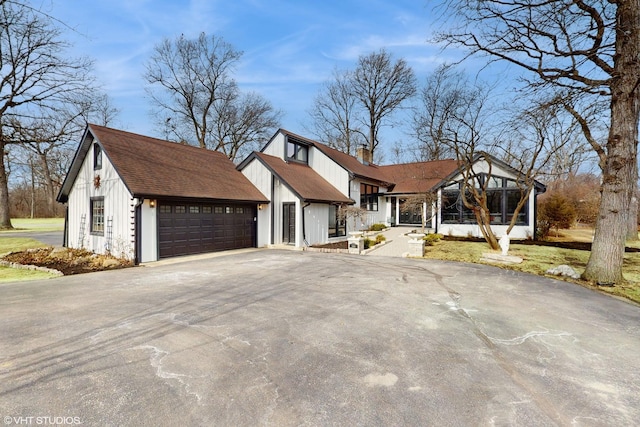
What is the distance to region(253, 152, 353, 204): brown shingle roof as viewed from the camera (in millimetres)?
15062

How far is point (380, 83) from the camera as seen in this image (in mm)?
32438

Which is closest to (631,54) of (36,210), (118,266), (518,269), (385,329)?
(518,269)

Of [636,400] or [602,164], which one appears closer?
[636,400]

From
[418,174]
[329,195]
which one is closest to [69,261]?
[329,195]

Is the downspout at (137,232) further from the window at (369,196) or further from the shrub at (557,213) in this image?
the shrub at (557,213)

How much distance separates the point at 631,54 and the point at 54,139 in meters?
27.3

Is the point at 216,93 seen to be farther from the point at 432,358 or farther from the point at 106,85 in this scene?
the point at 432,358

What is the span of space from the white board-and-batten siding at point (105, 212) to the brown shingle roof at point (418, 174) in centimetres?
1837

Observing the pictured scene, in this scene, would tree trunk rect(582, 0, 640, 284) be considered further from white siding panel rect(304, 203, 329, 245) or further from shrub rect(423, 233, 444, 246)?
white siding panel rect(304, 203, 329, 245)

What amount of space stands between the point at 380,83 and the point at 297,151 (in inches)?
721

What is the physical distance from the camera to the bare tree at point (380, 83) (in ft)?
104

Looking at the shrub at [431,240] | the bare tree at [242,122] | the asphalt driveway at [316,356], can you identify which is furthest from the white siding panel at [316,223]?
the bare tree at [242,122]

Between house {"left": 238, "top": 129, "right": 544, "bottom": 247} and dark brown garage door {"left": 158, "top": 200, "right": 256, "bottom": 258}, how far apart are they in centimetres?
97

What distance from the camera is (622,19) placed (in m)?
7.27
